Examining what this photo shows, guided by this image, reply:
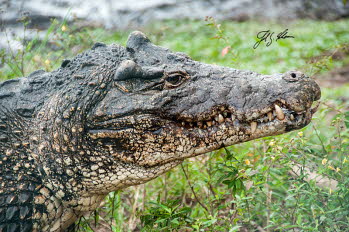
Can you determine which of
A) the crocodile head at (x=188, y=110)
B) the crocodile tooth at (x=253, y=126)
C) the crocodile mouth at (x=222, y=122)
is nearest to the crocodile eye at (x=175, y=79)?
the crocodile head at (x=188, y=110)

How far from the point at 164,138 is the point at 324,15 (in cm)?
964

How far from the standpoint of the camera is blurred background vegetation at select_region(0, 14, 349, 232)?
10.1ft

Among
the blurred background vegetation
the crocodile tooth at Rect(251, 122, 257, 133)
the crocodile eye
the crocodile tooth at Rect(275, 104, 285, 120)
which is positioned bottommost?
the blurred background vegetation

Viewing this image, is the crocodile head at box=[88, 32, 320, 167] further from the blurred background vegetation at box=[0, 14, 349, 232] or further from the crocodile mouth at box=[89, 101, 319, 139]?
the blurred background vegetation at box=[0, 14, 349, 232]

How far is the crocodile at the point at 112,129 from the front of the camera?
2.93m

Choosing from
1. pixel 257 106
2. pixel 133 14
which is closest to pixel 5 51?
pixel 257 106

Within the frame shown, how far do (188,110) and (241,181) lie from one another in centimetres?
75

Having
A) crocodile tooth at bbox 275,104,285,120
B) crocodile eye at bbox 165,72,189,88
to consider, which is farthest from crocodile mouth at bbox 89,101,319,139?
crocodile eye at bbox 165,72,189,88

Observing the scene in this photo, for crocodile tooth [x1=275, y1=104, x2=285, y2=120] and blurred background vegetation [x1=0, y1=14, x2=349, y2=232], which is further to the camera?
blurred background vegetation [x1=0, y1=14, x2=349, y2=232]

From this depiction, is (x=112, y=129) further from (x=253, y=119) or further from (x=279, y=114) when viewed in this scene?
(x=279, y=114)

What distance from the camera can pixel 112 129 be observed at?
9.93 feet

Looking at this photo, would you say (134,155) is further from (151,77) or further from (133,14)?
(133,14)

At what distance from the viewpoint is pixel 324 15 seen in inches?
438

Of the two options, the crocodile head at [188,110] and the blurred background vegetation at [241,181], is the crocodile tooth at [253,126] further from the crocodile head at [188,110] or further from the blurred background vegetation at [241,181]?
the blurred background vegetation at [241,181]
